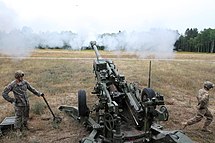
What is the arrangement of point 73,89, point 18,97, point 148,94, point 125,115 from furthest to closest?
point 73,89 → point 18,97 → point 125,115 → point 148,94

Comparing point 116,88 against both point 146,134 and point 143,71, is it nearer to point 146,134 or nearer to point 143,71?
point 146,134

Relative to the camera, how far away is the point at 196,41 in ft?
87.3

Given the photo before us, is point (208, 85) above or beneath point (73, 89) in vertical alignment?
above

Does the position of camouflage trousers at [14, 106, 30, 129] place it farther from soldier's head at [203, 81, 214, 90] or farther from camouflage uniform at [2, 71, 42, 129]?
soldier's head at [203, 81, 214, 90]

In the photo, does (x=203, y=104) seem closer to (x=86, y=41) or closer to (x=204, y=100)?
(x=204, y=100)

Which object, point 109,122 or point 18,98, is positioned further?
point 18,98

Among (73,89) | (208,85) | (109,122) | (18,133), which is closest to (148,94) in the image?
(109,122)

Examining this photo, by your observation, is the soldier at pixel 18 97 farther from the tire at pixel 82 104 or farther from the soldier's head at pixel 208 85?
the soldier's head at pixel 208 85

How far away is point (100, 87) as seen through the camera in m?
8.55

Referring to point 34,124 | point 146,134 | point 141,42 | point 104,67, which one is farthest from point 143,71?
point 146,134

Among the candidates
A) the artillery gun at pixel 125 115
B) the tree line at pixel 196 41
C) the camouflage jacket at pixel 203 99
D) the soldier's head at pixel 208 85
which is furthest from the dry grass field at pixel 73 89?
the tree line at pixel 196 41

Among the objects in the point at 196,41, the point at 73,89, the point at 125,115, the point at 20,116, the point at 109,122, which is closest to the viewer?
the point at 109,122

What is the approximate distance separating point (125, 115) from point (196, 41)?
65.4 ft

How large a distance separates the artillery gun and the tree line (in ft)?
29.4
